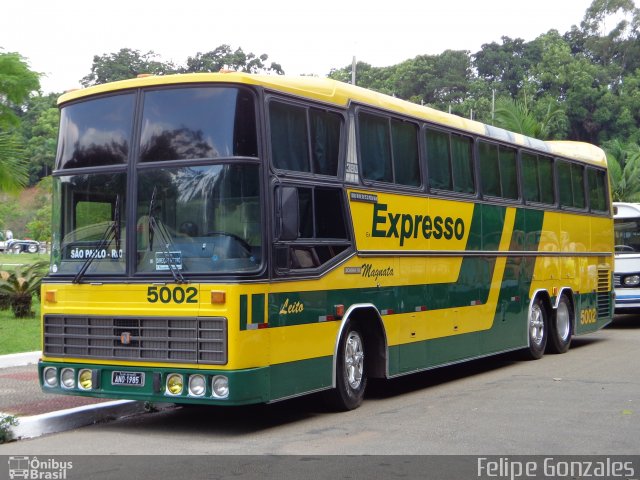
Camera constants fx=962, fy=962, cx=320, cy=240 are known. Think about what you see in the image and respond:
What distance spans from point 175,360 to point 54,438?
1406 mm

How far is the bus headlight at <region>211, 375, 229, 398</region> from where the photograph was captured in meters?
8.60

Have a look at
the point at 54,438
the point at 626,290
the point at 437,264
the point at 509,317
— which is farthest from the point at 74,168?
the point at 626,290

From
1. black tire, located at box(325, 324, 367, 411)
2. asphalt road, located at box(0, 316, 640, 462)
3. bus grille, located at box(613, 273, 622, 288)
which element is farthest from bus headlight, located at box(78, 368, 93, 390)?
bus grille, located at box(613, 273, 622, 288)

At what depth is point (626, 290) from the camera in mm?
21078

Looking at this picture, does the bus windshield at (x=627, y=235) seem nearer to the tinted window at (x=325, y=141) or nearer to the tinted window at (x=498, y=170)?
the tinted window at (x=498, y=170)

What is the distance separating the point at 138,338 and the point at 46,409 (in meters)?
1.63

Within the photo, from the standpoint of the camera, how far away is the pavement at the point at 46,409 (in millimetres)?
9125

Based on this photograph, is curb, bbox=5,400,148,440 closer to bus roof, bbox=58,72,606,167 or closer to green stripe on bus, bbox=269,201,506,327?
green stripe on bus, bbox=269,201,506,327

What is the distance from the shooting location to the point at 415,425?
9.43 metres

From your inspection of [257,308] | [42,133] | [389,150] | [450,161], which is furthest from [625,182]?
[42,133]

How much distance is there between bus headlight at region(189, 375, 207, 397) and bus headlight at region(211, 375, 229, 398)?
3.3 inches

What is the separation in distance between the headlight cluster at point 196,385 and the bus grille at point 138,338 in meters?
0.15

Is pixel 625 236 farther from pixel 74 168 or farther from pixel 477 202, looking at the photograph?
pixel 74 168

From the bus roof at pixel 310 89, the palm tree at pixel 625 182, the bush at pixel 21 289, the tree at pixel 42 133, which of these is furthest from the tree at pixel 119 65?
the bus roof at pixel 310 89
